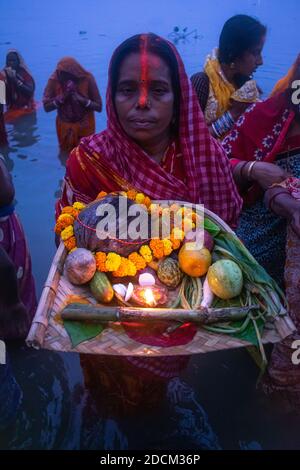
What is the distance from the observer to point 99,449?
8.11 ft

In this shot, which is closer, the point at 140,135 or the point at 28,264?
the point at 140,135

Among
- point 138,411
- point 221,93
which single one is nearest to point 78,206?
point 138,411

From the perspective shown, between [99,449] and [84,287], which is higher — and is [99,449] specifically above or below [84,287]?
below

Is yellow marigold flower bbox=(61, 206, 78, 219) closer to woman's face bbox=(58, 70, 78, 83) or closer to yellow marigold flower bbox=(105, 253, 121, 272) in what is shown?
yellow marigold flower bbox=(105, 253, 121, 272)

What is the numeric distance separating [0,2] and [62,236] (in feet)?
129

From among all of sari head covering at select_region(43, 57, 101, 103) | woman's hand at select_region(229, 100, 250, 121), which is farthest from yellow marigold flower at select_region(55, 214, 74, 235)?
sari head covering at select_region(43, 57, 101, 103)

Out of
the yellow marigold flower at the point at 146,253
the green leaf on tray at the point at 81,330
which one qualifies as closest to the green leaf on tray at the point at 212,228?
the yellow marigold flower at the point at 146,253

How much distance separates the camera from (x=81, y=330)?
65.9 inches

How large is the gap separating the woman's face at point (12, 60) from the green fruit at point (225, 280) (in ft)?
24.0

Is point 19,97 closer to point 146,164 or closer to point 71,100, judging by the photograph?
point 71,100

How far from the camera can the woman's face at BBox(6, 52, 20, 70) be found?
7746 millimetres

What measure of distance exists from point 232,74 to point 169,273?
2476 millimetres
